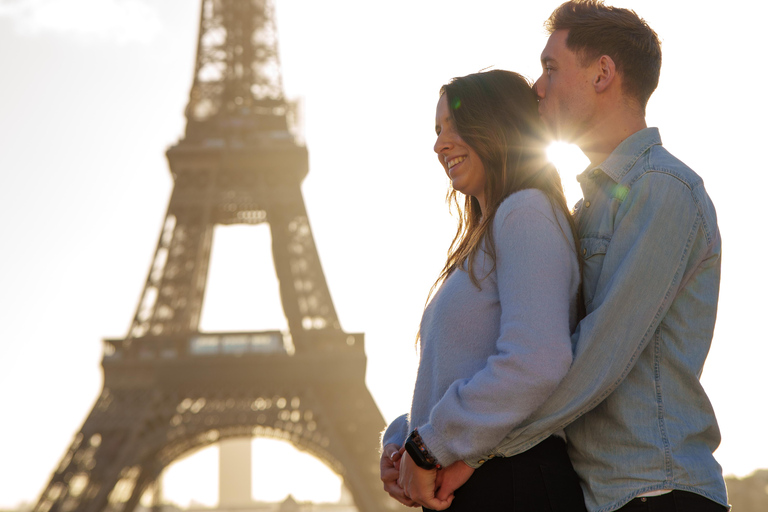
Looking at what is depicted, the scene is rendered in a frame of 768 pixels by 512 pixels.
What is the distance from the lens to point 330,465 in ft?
77.3

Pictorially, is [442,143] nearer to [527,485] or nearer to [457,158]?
[457,158]

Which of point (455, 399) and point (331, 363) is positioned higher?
point (331, 363)

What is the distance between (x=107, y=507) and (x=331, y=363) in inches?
269

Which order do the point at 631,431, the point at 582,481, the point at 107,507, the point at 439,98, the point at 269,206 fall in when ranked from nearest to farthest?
the point at 631,431
the point at 582,481
the point at 439,98
the point at 107,507
the point at 269,206

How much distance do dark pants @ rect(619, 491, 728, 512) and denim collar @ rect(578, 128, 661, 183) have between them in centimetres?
94

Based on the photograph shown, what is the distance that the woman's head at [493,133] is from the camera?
9.40 ft

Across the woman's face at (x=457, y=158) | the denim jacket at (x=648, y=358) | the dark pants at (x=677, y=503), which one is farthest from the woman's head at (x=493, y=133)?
the dark pants at (x=677, y=503)

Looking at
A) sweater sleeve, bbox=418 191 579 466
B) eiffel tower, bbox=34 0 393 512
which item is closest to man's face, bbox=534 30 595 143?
sweater sleeve, bbox=418 191 579 466

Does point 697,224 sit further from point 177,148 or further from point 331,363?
point 177,148

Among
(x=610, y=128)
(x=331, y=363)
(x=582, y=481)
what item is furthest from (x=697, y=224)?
(x=331, y=363)

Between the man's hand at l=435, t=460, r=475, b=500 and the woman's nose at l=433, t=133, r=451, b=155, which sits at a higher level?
the woman's nose at l=433, t=133, r=451, b=155

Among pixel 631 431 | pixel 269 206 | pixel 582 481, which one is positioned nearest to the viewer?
pixel 631 431

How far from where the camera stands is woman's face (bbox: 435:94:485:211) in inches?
116

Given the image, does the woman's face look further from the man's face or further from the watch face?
the watch face
